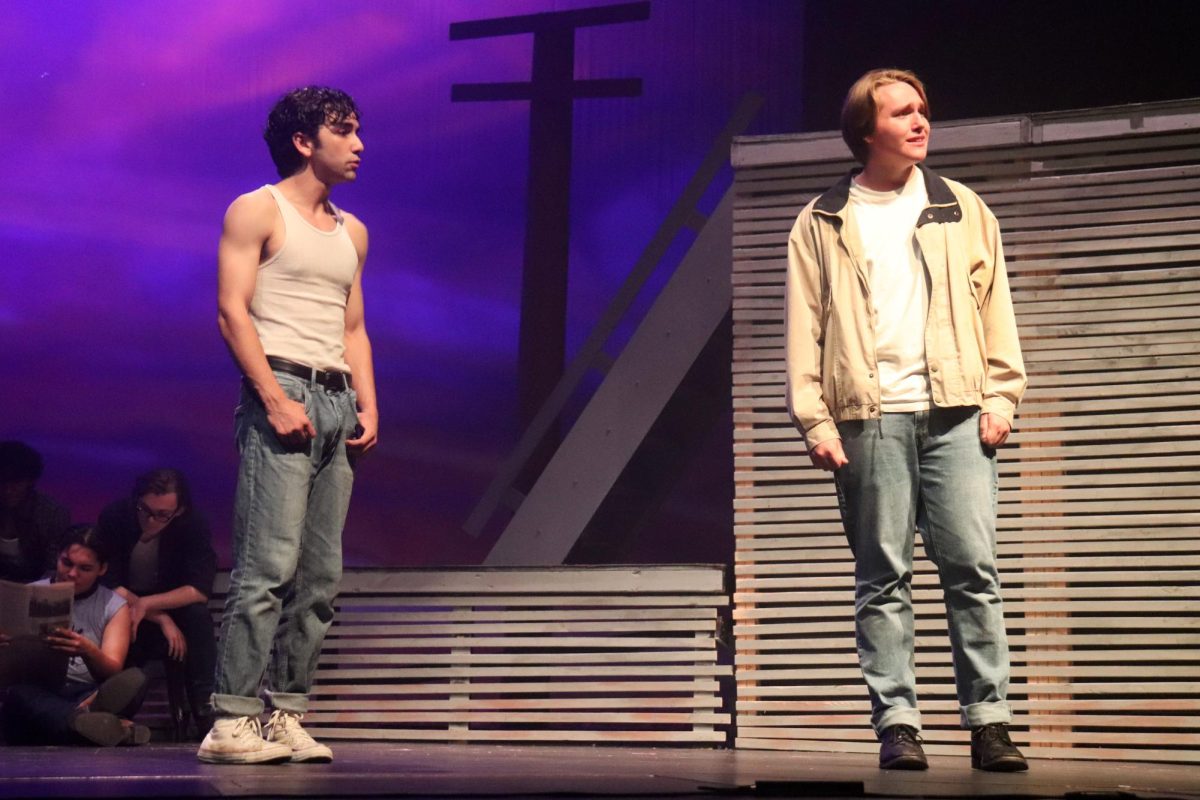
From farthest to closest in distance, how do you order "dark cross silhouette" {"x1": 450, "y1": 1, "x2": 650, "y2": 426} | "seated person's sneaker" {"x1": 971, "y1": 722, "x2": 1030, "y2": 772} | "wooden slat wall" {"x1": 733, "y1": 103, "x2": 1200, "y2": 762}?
1. "dark cross silhouette" {"x1": 450, "y1": 1, "x2": 650, "y2": 426}
2. "wooden slat wall" {"x1": 733, "y1": 103, "x2": 1200, "y2": 762}
3. "seated person's sneaker" {"x1": 971, "y1": 722, "x2": 1030, "y2": 772}

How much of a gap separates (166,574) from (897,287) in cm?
355

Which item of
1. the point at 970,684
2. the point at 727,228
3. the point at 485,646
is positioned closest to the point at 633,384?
the point at 727,228

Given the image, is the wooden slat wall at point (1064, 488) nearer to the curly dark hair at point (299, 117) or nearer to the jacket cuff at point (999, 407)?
the jacket cuff at point (999, 407)

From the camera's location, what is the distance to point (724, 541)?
9.28 m

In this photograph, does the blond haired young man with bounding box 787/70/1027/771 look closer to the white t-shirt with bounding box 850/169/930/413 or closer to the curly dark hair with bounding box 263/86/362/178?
the white t-shirt with bounding box 850/169/930/413

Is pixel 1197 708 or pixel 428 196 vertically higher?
pixel 428 196

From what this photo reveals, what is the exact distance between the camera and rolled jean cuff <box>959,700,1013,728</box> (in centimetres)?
331

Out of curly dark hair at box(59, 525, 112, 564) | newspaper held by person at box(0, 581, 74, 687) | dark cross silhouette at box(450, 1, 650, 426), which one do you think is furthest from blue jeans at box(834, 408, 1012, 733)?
dark cross silhouette at box(450, 1, 650, 426)

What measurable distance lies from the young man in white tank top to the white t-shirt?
133 cm

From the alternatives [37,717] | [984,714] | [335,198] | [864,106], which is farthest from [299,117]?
[335,198]

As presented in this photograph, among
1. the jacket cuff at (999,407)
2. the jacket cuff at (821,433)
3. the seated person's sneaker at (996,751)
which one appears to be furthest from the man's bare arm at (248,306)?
the seated person's sneaker at (996,751)

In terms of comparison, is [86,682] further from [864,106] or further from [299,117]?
[864,106]

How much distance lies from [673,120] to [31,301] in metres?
3.94

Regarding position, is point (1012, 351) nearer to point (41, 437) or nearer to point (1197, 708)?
point (1197, 708)
